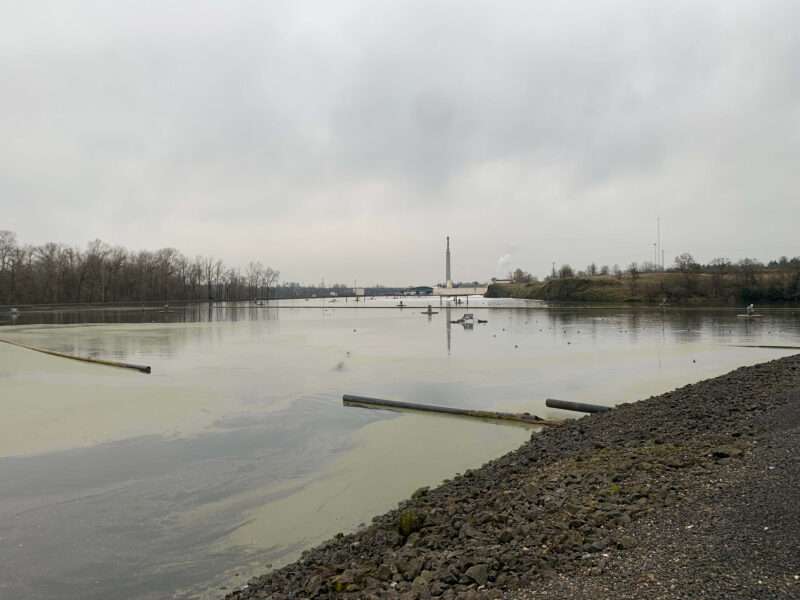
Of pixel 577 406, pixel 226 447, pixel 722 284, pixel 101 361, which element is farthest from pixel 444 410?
pixel 722 284

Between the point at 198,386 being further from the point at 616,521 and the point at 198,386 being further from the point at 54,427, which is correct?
the point at 616,521

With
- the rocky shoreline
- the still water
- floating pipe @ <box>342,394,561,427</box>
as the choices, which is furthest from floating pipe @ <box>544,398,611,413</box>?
the rocky shoreline

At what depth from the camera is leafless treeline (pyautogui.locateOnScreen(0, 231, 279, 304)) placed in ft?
292

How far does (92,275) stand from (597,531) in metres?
110

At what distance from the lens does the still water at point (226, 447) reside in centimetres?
619

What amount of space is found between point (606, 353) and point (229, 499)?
70.1 feet

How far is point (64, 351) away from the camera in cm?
Result: 2691

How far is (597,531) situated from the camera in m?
5.04

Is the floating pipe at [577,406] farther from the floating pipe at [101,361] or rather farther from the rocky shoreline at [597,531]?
the floating pipe at [101,361]

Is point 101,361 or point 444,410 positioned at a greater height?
point 101,361

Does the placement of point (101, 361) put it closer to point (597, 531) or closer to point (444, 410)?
point (444, 410)

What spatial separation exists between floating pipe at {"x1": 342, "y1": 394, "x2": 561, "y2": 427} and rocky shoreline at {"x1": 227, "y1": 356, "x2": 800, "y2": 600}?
339 cm

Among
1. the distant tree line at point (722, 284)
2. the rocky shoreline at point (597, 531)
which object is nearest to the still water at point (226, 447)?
the rocky shoreline at point (597, 531)

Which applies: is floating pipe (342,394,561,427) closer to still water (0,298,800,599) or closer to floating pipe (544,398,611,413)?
still water (0,298,800,599)
